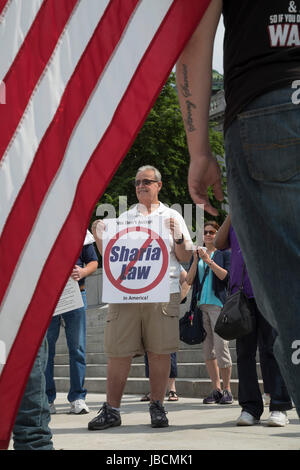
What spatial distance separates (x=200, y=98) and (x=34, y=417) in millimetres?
1743

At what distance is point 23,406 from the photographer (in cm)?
325

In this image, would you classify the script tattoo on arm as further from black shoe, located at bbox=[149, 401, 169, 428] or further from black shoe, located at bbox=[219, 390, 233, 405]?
black shoe, located at bbox=[219, 390, 233, 405]

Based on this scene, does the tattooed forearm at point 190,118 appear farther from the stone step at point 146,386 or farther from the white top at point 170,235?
the stone step at point 146,386

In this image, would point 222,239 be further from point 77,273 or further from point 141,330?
point 77,273

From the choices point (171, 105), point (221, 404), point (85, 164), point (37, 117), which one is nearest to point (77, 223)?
point (85, 164)

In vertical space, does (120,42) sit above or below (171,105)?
below

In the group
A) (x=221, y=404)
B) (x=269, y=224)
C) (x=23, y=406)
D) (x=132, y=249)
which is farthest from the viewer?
(x=221, y=404)

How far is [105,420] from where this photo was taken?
5859mm

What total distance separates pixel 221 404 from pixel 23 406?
4.73 metres

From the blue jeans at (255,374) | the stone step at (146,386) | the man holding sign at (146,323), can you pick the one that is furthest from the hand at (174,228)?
the stone step at (146,386)

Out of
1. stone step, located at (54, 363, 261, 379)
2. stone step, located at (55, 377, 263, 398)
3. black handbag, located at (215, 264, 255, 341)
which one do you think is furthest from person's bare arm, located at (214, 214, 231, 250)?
stone step, located at (54, 363, 261, 379)

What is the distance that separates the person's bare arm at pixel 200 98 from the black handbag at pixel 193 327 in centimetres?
568
